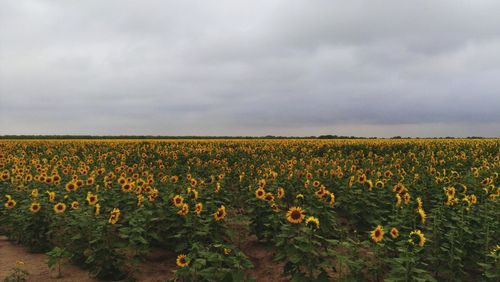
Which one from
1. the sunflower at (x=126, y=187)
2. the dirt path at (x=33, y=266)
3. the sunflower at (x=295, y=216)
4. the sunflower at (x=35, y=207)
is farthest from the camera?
the sunflower at (x=126, y=187)

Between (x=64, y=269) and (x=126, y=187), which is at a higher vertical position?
(x=126, y=187)

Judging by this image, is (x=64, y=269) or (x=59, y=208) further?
(x=59, y=208)

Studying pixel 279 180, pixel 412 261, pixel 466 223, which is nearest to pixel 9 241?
pixel 279 180

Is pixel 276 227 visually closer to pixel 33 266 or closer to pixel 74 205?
pixel 74 205

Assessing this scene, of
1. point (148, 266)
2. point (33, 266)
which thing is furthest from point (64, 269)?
point (148, 266)

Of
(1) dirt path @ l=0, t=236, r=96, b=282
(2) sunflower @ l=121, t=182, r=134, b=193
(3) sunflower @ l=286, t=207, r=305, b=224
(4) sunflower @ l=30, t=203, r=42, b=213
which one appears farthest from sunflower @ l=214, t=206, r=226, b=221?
(4) sunflower @ l=30, t=203, r=42, b=213

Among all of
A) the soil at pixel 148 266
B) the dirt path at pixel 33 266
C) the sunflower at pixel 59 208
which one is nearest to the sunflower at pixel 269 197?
the soil at pixel 148 266

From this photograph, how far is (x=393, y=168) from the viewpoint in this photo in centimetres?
1305

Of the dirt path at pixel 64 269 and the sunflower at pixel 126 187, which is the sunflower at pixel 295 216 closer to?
the dirt path at pixel 64 269

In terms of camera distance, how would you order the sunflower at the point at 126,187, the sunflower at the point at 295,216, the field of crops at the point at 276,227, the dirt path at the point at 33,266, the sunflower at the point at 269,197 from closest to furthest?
1. the field of crops at the point at 276,227
2. the sunflower at the point at 295,216
3. the dirt path at the point at 33,266
4. the sunflower at the point at 269,197
5. the sunflower at the point at 126,187

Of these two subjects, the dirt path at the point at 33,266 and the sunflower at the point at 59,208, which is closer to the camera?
the dirt path at the point at 33,266

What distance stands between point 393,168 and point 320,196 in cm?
663

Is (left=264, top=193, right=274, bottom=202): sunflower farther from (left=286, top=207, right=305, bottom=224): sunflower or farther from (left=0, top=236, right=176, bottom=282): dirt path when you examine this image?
(left=0, top=236, right=176, bottom=282): dirt path

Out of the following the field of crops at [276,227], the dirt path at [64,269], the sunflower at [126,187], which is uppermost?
the sunflower at [126,187]
